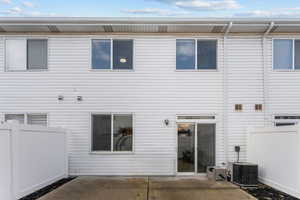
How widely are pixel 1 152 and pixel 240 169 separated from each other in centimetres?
605

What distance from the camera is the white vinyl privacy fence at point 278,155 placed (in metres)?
5.81

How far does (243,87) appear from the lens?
831 cm

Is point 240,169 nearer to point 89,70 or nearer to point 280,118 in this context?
point 280,118

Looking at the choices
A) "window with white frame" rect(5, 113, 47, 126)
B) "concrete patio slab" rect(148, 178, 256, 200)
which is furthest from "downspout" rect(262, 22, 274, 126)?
"window with white frame" rect(5, 113, 47, 126)

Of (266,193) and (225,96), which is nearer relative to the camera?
(266,193)

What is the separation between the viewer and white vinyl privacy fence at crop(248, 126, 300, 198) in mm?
5809

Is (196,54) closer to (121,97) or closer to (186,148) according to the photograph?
(121,97)

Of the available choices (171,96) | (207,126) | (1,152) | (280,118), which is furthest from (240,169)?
(1,152)

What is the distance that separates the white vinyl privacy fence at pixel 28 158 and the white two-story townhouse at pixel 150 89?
100cm

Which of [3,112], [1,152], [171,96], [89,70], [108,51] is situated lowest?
[1,152]

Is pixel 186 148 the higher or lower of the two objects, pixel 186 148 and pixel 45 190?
the higher

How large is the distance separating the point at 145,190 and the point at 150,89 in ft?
11.0

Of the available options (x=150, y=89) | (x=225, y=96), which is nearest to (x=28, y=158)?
(x=150, y=89)

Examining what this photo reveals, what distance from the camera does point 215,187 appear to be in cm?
671
